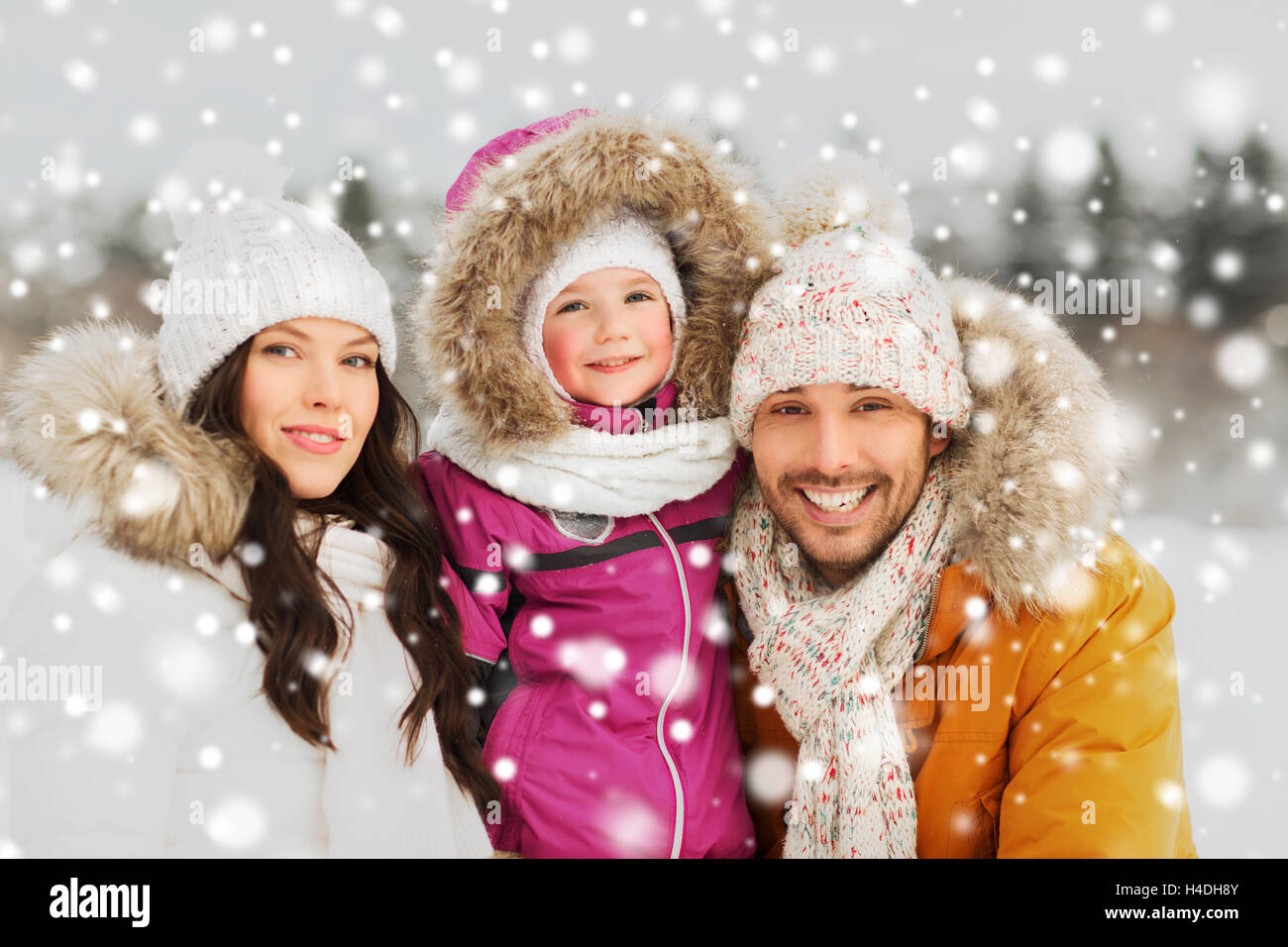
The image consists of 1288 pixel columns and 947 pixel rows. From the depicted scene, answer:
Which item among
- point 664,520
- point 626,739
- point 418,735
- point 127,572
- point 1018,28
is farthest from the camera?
point 1018,28

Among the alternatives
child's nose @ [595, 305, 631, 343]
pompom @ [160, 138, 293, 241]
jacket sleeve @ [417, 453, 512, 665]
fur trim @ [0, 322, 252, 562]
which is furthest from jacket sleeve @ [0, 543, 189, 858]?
child's nose @ [595, 305, 631, 343]

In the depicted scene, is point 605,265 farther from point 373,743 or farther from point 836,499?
point 373,743

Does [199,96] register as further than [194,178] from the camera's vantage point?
Yes

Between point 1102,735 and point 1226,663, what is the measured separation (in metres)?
2.58

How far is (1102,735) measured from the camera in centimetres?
202

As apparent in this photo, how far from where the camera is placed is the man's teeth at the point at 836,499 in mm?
2252

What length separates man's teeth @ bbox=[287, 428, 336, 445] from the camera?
75.7 inches

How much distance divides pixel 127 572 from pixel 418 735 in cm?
67

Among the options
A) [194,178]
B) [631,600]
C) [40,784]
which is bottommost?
[40,784]

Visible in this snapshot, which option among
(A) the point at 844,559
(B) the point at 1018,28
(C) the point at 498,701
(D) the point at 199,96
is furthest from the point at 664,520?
(B) the point at 1018,28

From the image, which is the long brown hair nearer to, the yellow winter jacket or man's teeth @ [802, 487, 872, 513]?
man's teeth @ [802, 487, 872, 513]

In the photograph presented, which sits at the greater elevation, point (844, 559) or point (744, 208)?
point (744, 208)
